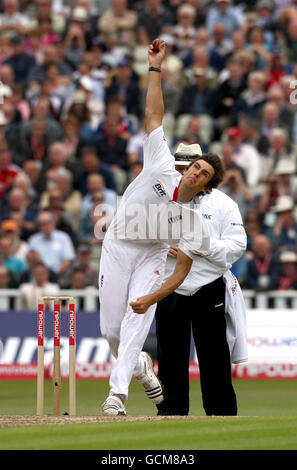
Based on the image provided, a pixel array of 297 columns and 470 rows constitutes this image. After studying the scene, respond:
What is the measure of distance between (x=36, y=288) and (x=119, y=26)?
7454 millimetres

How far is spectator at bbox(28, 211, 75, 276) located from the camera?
19.6 meters

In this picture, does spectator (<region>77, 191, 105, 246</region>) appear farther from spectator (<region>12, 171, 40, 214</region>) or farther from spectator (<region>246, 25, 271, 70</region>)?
spectator (<region>246, 25, 271, 70</region>)

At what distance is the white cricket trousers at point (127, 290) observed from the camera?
10453 mm

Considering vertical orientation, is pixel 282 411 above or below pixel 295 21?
below

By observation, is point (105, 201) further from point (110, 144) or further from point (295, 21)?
point (295, 21)

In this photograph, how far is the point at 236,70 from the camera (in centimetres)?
2172

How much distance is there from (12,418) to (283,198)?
32.3 ft

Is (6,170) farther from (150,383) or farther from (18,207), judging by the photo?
(150,383)

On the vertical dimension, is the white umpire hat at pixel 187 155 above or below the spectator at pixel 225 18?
below

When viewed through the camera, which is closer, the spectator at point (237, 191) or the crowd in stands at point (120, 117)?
the crowd in stands at point (120, 117)

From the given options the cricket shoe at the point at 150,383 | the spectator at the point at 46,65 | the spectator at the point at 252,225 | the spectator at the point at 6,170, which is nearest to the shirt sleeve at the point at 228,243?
the cricket shoe at the point at 150,383

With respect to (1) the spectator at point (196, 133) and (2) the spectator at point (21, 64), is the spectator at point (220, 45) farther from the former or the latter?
(2) the spectator at point (21, 64)

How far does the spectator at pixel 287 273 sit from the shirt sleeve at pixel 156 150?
8294 millimetres

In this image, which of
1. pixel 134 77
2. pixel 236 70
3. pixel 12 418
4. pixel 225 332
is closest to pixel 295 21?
pixel 236 70
